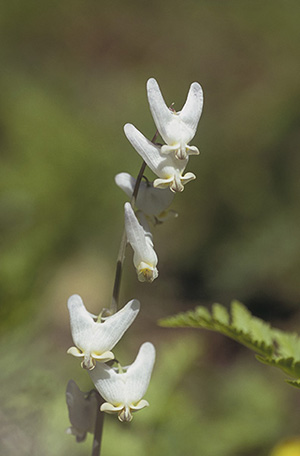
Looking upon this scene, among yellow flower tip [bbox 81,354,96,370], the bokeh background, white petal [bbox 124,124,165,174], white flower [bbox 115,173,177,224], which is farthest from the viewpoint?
the bokeh background

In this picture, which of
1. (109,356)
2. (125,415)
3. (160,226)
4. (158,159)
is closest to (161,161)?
(158,159)

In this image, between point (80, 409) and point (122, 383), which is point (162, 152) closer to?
point (122, 383)

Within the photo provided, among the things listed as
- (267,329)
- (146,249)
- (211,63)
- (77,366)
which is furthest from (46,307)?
(211,63)

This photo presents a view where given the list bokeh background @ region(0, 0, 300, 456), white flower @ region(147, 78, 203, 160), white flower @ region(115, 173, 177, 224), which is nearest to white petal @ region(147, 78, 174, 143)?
white flower @ region(147, 78, 203, 160)

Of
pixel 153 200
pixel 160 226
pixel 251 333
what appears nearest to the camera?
pixel 153 200

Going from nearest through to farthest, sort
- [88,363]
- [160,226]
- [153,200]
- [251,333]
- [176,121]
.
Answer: [88,363] → [176,121] → [153,200] → [251,333] → [160,226]

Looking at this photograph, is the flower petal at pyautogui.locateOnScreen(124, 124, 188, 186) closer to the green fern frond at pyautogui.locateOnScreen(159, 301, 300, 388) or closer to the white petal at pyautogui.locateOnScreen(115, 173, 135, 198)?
the white petal at pyautogui.locateOnScreen(115, 173, 135, 198)

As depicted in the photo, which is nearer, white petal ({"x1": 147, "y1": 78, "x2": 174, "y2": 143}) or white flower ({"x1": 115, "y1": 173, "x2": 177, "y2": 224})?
white petal ({"x1": 147, "y1": 78, "x2": 174, "y2": 143})

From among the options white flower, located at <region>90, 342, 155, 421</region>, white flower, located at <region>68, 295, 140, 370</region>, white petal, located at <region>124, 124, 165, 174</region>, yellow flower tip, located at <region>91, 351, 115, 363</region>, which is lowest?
white flower, located at <region>90, 342, 155, 421</region>
